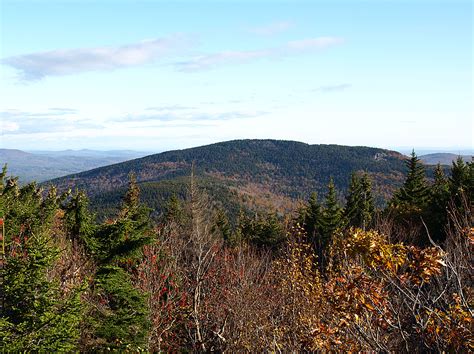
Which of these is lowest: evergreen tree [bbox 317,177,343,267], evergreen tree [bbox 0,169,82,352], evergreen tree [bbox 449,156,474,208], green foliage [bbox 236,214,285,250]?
green foliage [bbox 236,214,285,250]

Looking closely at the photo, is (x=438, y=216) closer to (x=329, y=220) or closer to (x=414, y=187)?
(x=329, y=220)

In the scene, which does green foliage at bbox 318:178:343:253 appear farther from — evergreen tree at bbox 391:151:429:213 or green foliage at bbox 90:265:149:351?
green foliage at bbox 90:265:149:351

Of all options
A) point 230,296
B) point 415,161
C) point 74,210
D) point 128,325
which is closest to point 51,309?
point 128,325

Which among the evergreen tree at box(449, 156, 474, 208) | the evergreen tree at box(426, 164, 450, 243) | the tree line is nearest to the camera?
the tree line

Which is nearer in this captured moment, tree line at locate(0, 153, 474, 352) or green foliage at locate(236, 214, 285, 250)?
tree line at locate(0, 153, 474, 352)

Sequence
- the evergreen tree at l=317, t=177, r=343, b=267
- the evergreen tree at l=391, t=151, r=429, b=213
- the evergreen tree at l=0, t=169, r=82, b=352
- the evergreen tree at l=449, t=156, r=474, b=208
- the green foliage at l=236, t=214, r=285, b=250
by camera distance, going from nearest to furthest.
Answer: the evergreen tree at l=0, t=169, r=82, b=352 < the evergreen tree at l=449, t=156, r=474, b=208 < the evergreen tree at l=317, t=177, r=343, b=267 < the evergreen tree at l=391, t=151, r=429, b=213 < the green foliage at l=236, t=214, r=285, b=250

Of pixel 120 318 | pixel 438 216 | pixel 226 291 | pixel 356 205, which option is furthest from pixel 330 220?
pixel 120 318

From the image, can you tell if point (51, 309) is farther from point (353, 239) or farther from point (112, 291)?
point (353, 239)

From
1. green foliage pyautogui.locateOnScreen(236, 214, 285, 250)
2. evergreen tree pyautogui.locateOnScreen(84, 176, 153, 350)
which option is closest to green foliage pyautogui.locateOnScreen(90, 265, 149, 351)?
evergreen tree pyautogui.locateOnScreen(84, 176, 153, 350)

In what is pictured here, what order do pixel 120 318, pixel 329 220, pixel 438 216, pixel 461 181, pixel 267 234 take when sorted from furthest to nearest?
pixel 267 234 < pixel 329 220 < pixel 461 181 < pixel 438 216 < pixel 120 318

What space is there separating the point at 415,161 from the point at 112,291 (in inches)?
1601

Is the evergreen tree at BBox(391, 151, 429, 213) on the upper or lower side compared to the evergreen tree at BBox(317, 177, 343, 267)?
upper

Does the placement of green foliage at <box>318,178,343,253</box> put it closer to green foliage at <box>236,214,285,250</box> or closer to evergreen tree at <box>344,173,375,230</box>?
evergreen tree at <box>344,173,375,230</box>

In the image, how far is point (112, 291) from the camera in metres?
15.1
